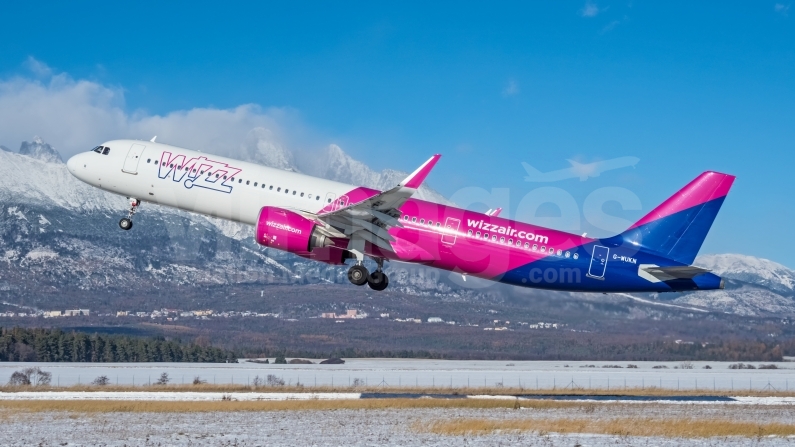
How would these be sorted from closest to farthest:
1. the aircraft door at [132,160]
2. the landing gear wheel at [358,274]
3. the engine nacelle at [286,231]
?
the engine nacelle at [286,231], the landing gear wheel at [358,274], the aircraft door at [132,160]

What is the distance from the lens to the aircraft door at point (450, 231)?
139ft

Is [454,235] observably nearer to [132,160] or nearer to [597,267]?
[597,267]

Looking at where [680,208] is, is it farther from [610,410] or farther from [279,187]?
[279,187]

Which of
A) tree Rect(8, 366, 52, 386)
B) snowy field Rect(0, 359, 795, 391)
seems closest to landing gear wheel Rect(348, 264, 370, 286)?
snowy field Rect(0, 359, 795, 391)

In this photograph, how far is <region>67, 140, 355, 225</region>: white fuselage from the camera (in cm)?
4394

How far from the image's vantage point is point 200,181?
1778 inches

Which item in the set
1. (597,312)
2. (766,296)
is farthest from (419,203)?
(766,296)

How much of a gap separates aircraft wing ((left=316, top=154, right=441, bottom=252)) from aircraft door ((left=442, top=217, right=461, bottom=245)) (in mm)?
2161

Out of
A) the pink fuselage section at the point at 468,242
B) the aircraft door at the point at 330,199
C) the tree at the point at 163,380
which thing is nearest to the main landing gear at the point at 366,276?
the pink fuselage section at the point at 468,242

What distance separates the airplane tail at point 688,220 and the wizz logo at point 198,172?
2006 centimetres

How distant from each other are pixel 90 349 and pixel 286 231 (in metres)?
69.3

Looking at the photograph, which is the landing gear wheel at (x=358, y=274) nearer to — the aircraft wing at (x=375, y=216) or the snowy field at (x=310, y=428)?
the aircraft wing at (x=375, y=216)

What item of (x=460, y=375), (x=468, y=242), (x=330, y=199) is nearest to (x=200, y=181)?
(x=330, y=199)

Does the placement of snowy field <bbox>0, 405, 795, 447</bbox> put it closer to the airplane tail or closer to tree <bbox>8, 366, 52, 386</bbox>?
the airplane tail
